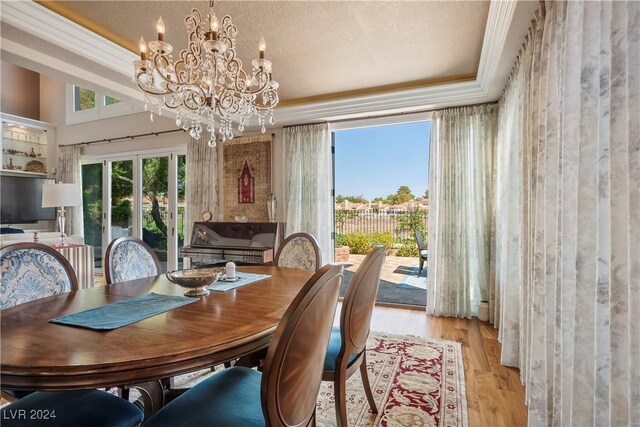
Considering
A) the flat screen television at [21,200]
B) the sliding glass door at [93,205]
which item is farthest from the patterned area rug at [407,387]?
the flat screen television at [21,200]

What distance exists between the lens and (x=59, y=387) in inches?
36.1

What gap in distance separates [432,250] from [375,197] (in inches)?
109

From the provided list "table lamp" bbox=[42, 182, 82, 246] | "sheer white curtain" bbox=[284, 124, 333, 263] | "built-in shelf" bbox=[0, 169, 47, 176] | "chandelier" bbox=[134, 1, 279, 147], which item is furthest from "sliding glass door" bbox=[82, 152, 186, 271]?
"chandelier" bbox=[134, 1, 279, 147]

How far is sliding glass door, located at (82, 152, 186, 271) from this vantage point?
5348 mm

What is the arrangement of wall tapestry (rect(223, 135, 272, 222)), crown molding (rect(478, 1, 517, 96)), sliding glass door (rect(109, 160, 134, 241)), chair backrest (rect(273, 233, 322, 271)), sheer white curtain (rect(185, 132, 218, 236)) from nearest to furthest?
crown molding (rect(478, 1, 517, 96))
chair backrest (rect(273, 233, 322, 271))
wall tapestry (rect(223, 135, 272, 222))
sheer white curtain (rect(185, 132, 218, 236))
sliding glass door (rect(109, 160, 134, 241))

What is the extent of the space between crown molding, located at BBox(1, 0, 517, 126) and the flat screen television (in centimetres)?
421

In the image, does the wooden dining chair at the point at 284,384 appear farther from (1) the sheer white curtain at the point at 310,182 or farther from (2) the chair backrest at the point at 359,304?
(1) the sheer white curtain at the point at 310,182

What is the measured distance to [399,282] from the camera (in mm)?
5426

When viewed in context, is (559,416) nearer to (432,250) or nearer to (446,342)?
(446,342)

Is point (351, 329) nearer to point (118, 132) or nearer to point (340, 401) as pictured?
point (340, 401)

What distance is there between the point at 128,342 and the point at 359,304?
1019mm

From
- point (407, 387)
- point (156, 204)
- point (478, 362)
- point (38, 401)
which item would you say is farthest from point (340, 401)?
point (156, 204)

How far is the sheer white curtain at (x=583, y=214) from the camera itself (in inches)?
41.6

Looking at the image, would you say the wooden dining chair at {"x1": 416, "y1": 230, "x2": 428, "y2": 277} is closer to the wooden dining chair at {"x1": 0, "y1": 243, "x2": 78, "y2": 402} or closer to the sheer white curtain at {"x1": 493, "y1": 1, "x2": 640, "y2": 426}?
the sheer white curtain at {"x1": 493, "y1": 1, "x2": 640, "y2": 426}
